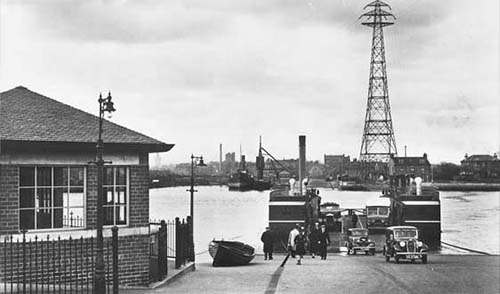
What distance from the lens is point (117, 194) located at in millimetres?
19078

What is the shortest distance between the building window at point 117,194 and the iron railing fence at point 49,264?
856 millimetres

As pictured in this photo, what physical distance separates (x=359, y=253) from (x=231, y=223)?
153ft

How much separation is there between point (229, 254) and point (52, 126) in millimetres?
11014

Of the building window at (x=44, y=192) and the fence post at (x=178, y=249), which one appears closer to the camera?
the building window at (x=44, y=192)

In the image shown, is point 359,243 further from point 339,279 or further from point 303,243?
point 339,279

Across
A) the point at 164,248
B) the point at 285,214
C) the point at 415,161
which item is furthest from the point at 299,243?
the point at 415,161

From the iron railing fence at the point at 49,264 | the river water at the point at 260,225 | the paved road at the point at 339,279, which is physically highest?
the iron railing fence at the point at 49,264

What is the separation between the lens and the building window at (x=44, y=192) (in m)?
17.2

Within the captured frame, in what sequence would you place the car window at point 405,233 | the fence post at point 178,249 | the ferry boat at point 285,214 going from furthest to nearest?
the ferry boat at point 285,214 < the car window at point 405,233 < the fence post at point 178,249

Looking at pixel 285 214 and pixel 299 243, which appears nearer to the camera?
pixel 299 243

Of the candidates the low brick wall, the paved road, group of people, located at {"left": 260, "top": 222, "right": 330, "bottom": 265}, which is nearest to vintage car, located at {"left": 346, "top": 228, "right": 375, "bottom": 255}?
group of people, located at {"left": 260, "top": 222, "right": 330, "bottom": 265}

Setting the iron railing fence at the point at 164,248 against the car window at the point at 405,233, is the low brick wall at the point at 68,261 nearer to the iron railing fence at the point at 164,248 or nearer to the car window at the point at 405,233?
the iron railing fence at the point at 164,248

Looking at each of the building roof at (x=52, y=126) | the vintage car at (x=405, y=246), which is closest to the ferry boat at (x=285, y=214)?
the vintage car at (x=405, y=246)

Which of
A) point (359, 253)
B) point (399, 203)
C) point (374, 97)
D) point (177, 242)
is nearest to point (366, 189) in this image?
point (374, 97)
